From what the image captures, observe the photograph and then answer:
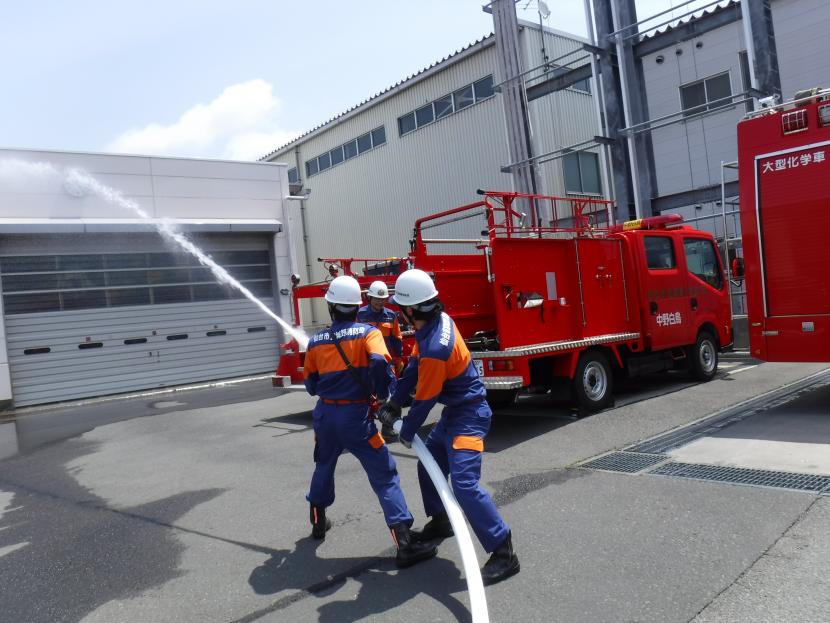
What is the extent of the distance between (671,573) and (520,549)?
→ 938 mm

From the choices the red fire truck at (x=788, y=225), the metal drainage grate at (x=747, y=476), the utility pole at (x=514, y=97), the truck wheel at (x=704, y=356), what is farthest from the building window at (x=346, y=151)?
the metal drainage grate at (x=747, y=476)

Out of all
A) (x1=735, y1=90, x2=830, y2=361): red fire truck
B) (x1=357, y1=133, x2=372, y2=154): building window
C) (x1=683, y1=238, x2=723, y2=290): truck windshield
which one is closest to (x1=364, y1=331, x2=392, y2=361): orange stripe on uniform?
(x1=735, y1=90, x2=830, y2=361): red fire truck

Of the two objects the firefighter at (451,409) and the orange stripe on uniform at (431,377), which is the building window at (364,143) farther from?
the orange stripe on uniform at (431,377)

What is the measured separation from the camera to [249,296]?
18641 millimetres

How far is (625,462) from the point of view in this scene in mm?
6059

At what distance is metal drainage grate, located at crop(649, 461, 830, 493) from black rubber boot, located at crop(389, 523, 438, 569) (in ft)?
7.77

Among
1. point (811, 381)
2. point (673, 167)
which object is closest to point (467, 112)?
point (673, 167)

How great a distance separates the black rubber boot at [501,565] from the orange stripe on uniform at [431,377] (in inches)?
36.8

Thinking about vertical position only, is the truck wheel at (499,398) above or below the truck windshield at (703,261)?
below

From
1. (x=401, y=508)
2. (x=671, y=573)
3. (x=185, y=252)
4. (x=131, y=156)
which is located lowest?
(x=671, y=573)

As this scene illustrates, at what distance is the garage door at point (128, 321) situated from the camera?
621 inches

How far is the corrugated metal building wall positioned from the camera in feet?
60.4

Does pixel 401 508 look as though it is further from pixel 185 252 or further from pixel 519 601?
pixel 185 252

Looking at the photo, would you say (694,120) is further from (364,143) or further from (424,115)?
(364,143)
